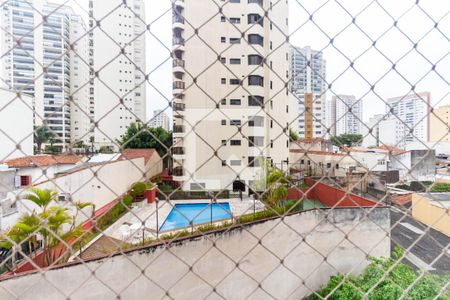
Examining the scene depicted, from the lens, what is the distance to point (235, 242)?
115 inches

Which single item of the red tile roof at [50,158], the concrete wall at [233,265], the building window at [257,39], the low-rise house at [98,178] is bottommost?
the concrete wall at [233,265]

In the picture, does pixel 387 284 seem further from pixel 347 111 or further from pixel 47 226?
pixel 47 226

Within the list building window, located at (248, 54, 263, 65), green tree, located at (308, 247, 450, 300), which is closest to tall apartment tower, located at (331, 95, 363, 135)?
building window, located at (248, 54, 263, 65)

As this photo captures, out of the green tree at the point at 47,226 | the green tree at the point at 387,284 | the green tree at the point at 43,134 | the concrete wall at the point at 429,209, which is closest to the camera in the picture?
the green tree at the point at 43,134

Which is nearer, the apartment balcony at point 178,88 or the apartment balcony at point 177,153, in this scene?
the apartment balcony at point 177,153

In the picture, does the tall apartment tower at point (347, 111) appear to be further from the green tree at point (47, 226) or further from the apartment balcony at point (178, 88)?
the green tree at point (47, 226)

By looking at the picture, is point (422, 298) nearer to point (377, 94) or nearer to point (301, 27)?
point (377, 94)

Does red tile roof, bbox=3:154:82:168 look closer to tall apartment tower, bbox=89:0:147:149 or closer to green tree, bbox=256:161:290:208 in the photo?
tall apartment tower, bbox=89:0:147:149

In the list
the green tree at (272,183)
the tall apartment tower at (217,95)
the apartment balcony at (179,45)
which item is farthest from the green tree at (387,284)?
the apartment balcony at (179,45)

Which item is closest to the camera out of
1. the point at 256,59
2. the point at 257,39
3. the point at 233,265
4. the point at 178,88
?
the point at 178,88

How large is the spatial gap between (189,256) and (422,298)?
2.07 metres

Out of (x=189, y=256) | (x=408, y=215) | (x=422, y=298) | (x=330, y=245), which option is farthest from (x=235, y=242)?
(x=408, y=215)

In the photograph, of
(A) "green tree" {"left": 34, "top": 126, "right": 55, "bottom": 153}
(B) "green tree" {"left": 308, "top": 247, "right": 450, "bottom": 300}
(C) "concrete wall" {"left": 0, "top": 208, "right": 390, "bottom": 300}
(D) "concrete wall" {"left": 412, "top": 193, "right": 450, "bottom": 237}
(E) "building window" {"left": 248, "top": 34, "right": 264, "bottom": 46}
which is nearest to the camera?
(A) "green tree" {"left": 34, "top": 126, "right": 55, "bottom": 153}

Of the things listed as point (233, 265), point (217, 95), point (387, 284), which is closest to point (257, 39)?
point (233, 265)
